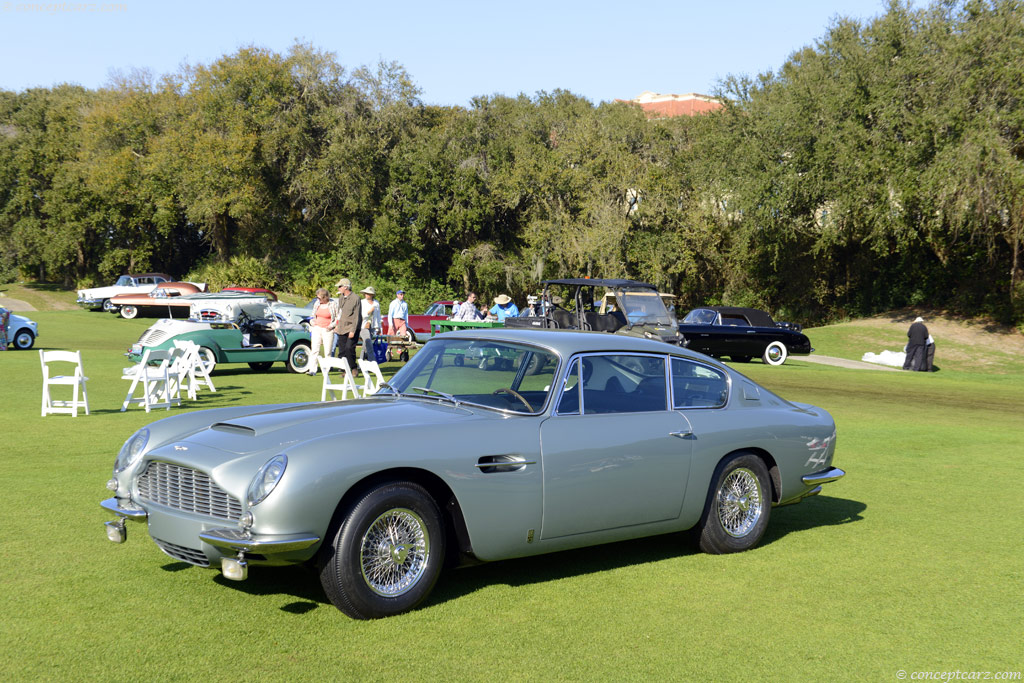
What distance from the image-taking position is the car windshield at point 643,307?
77.3 ft

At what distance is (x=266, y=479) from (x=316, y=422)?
0.64 m

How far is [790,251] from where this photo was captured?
44.8m

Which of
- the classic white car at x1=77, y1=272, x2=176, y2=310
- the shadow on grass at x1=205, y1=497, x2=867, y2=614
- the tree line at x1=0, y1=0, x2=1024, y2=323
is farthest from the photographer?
the classic white car at x1=77, y1=272, x2=176, y2=310

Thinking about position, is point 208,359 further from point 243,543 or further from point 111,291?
point 111,291

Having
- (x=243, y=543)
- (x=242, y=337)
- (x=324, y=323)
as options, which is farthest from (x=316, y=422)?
(x=242, y=337)

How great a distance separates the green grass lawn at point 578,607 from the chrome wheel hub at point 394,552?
0.66 feet

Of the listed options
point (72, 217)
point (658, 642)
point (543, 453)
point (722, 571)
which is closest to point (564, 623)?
point (658, 642)

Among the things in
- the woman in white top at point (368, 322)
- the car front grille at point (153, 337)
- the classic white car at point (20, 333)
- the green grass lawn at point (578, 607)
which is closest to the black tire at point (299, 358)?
the woman in white top at point (368, 322)

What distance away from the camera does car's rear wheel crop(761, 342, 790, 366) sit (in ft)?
92.8

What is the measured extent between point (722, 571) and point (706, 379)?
1.38m

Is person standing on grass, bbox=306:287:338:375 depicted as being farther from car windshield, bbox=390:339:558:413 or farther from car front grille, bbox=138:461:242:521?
car front grille, bbox=138:461:242:521

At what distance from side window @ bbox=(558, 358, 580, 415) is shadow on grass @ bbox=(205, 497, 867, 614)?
108 centimetres

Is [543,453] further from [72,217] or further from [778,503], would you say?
[72,217]

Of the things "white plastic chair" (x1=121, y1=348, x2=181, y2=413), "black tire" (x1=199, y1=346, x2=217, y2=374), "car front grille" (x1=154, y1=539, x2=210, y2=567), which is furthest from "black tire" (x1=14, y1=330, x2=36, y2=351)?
"car front grille" (x1=154, y1=539, x2=210, y2=567)
